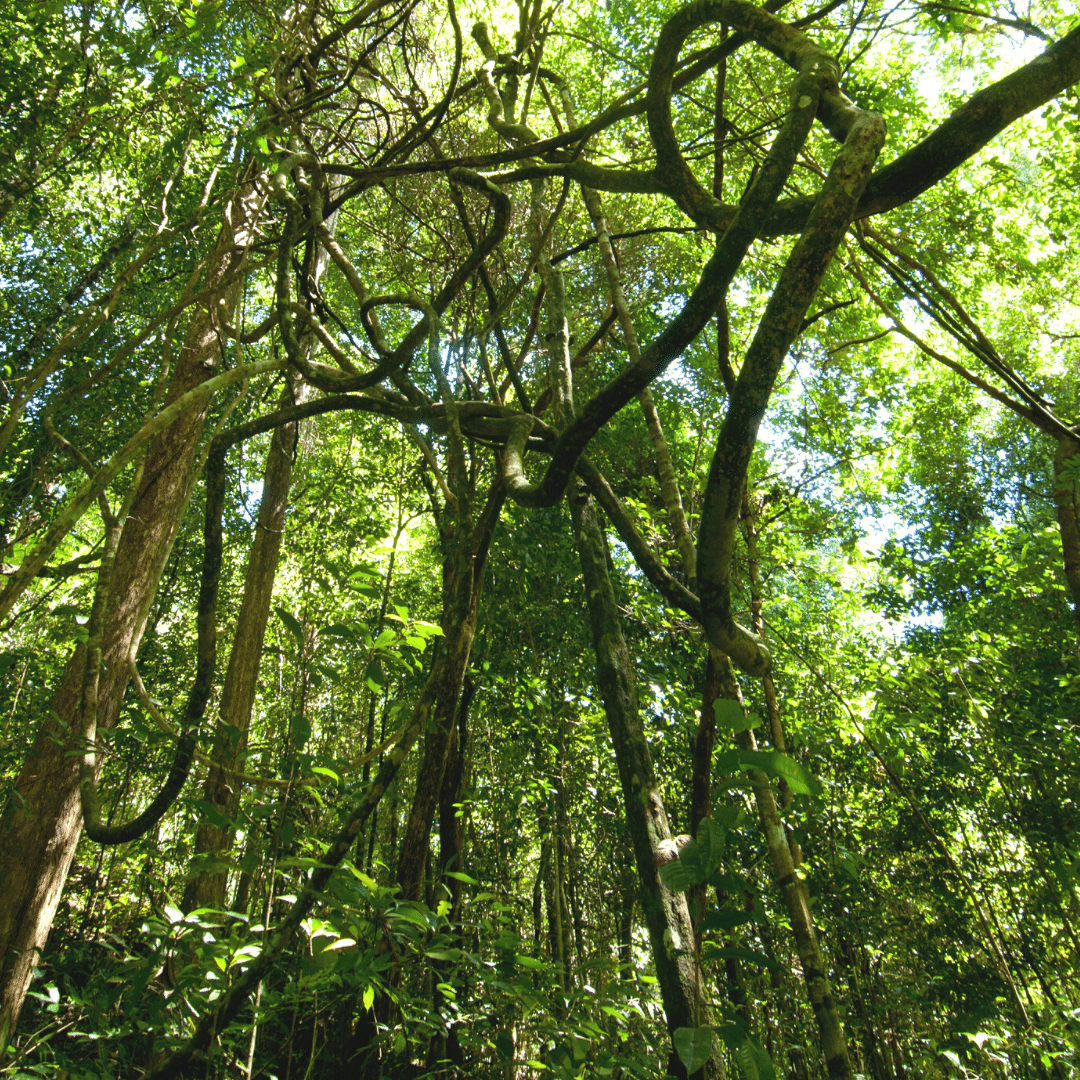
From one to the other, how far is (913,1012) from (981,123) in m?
6.12

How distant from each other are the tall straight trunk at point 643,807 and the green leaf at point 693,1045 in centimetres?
36

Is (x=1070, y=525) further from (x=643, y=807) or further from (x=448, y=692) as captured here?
(x=448, y=692)

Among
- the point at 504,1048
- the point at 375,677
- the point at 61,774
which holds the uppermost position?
the point at 61,774

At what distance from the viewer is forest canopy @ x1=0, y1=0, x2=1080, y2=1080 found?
5.01 ft

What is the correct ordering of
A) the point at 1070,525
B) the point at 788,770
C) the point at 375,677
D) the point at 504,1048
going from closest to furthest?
the point at 788,770 → the point at 375,677 → the point at 504,1048 → the point at 1070,525

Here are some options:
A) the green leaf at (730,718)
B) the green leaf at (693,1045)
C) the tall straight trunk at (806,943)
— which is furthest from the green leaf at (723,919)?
the tall straight trunk at (806,943)

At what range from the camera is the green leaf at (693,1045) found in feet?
3.60

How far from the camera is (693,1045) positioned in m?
1.14

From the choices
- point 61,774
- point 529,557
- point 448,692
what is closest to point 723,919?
point 448,692

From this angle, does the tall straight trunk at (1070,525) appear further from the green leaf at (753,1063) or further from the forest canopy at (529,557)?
the green leaf at (753,1063)

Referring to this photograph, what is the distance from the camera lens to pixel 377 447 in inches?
259

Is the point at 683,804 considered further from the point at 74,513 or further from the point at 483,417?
the point at 74,513

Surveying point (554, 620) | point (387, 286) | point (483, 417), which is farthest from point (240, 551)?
point (483, 417)

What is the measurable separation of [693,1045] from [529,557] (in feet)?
13.3
